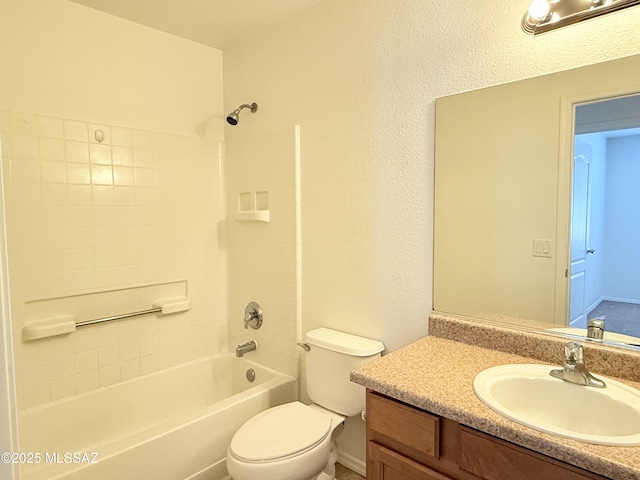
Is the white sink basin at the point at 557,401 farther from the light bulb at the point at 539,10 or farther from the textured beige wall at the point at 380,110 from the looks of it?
the light bulb at the point at 539,10

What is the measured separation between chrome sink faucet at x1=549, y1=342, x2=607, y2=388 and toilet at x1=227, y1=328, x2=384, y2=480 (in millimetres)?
798

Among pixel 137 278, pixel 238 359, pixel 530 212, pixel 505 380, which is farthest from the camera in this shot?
pixel 238 359

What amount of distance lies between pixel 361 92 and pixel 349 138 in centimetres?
23

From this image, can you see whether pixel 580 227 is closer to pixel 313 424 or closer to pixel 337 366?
pixel 337 366

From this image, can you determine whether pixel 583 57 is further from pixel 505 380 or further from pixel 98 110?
pixel 98 110

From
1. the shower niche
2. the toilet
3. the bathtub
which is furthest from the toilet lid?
the shower niche

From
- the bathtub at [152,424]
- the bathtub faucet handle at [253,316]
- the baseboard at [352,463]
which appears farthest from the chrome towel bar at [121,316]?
the baseboard at [352,463]

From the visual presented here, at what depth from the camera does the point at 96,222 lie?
2100 mm

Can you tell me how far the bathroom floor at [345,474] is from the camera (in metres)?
1.94

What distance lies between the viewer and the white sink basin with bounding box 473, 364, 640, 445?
1.01 meters

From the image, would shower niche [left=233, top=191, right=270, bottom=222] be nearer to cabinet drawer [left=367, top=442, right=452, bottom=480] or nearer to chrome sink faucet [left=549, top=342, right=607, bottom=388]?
cabinet drawer [left=367, top=442, right=452, bottom=480]

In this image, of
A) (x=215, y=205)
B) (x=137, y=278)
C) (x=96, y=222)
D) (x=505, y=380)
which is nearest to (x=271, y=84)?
(x=215, y=205)

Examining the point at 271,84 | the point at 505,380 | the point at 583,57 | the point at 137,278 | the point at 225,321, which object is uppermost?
the point at 271,84

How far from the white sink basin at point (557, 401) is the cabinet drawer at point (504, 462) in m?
0.07
